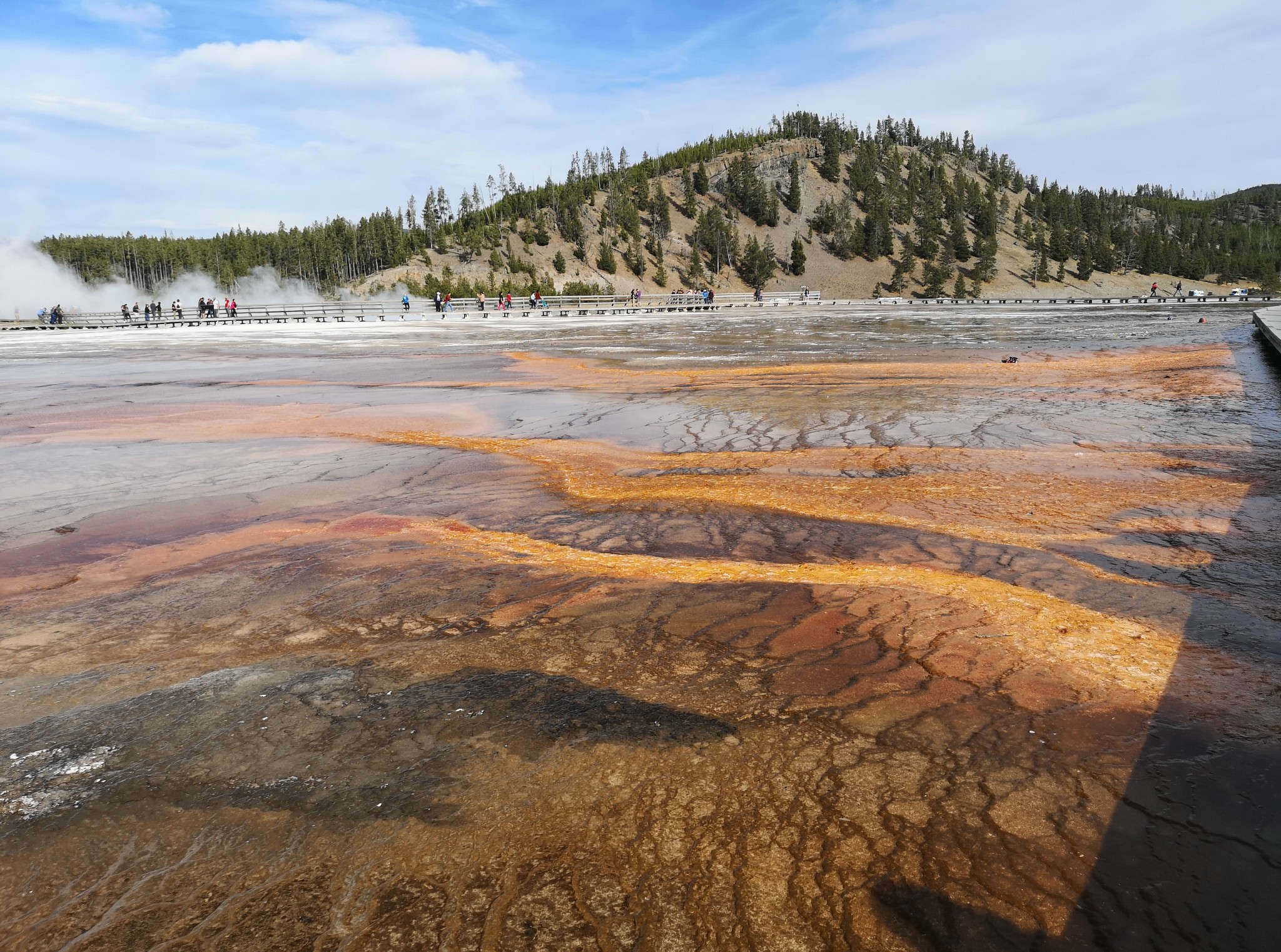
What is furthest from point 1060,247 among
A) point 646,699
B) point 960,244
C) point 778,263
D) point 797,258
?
point 646,699

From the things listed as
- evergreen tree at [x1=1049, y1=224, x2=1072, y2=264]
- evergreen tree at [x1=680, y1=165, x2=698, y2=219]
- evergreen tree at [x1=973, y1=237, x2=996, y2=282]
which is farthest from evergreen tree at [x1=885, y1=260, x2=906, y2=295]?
evergreen tree at [x1=680, y1=165, x2=698, y2=219]

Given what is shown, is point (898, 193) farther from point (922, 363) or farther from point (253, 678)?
point (253, 678)

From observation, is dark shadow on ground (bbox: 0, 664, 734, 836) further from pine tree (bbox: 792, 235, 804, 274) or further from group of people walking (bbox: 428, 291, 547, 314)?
pine tree (bbox: 792, 235, 804, 274)

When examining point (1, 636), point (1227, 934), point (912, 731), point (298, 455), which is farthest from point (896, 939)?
point (298, 455)

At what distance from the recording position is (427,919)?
2652 mm

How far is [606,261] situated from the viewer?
353 feet

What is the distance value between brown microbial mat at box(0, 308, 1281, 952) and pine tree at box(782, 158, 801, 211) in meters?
134

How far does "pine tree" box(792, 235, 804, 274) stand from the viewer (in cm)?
11550

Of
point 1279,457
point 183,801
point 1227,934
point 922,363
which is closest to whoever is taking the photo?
point 1227,934

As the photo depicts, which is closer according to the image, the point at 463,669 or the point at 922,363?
the point at 463,669

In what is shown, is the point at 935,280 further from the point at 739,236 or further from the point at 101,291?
the point at 101,291

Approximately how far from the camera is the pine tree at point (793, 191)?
443ft

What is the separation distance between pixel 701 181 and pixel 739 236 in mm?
16545

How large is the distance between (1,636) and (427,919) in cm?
394
